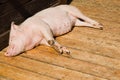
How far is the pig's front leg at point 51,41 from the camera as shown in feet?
14.2

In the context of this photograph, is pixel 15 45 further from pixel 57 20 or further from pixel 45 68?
pixel 57 20

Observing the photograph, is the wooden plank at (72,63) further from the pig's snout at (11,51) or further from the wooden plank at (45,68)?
the pig's snout at (11,51)

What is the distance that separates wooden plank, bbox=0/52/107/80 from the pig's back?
32.0 inches

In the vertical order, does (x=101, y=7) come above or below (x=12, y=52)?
below

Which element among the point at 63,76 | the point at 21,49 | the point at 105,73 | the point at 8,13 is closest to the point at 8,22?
the point at 8,13

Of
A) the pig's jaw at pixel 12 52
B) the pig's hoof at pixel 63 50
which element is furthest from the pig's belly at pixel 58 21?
the pig's jaw at pixel 12 52

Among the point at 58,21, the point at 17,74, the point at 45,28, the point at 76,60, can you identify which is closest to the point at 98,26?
the point at 58,21

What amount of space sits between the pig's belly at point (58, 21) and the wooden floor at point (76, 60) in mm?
109

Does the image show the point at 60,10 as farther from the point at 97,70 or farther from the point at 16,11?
the point at 97,70

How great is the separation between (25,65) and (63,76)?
64 cm

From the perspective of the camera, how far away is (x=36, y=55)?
4387 millimetres

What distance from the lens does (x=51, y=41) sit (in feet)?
14.5

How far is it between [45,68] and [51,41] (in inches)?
21.8

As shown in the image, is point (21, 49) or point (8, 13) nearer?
point (21, 49)
